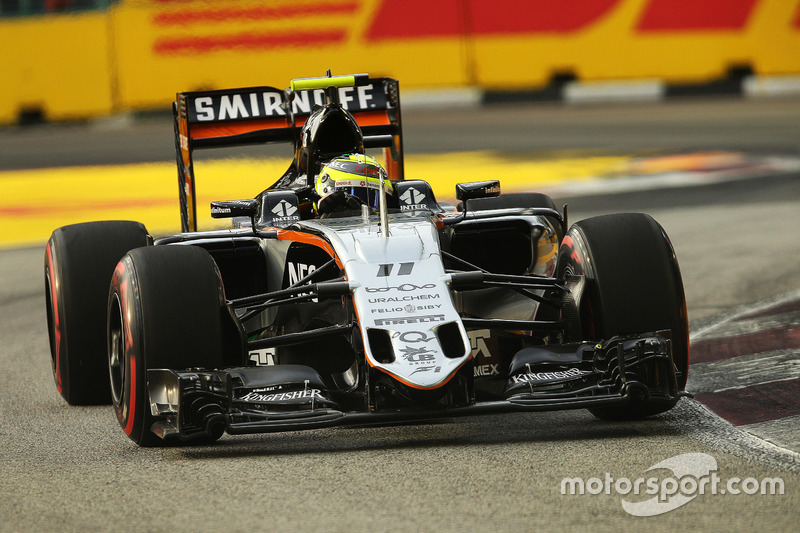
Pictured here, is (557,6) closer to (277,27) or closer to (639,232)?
(277,27)

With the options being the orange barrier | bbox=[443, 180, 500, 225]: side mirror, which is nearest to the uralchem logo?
bbox=[443, 180, 500, 225]: side mirror

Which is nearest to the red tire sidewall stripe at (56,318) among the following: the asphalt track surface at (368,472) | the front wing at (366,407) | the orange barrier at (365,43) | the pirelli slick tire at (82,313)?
the pirelli slick tire at (82,313)

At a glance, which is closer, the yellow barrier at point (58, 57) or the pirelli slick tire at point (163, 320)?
the pirelli slick tire at point (163, 320)

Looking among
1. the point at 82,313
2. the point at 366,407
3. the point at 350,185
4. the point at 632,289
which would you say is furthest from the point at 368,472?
the point at 82,313

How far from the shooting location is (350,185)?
24.7 feet

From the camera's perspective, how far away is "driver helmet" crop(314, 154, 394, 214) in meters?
7.53

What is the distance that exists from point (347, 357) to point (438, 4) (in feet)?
56.8

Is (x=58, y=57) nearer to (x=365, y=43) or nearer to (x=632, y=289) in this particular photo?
(x=365, y=43)

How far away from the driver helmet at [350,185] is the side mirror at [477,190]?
16.6 inches

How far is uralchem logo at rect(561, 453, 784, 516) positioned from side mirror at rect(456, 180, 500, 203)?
7.78ft

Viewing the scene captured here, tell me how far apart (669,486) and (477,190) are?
104 inches

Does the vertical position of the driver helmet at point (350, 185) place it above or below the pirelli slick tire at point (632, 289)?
above

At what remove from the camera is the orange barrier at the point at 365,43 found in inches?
891

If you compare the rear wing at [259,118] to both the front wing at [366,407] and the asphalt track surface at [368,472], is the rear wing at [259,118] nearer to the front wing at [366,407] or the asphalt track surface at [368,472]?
the asphalt track surface at [368,472]
